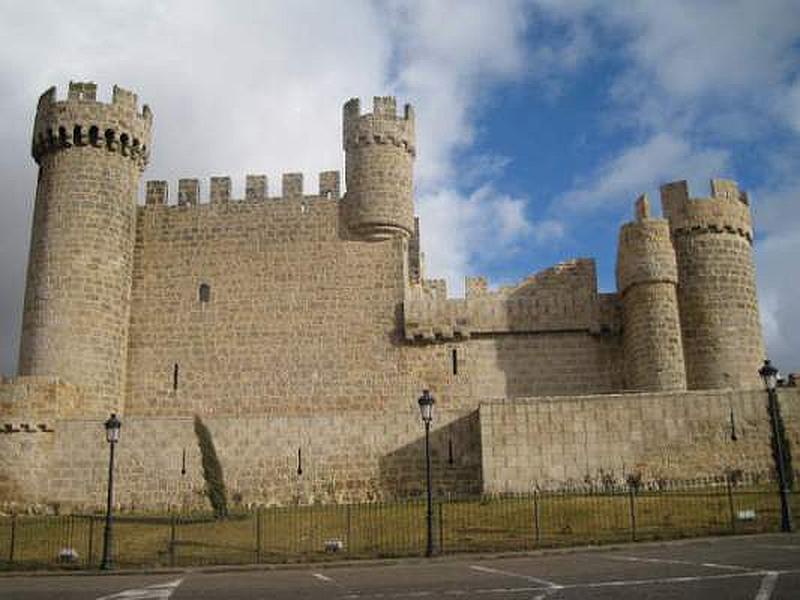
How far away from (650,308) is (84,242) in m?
18.3

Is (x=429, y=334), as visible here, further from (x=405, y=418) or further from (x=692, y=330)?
(x=692, y=330)

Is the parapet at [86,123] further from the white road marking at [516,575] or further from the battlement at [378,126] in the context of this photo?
the white road marking at [516,575]

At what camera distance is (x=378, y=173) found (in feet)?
93.9

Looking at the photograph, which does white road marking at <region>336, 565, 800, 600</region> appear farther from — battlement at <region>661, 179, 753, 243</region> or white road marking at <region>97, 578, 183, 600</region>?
battlement at <region>661, 179, 753, 243</region>

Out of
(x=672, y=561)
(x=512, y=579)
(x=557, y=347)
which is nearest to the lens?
(x=512, y=579)

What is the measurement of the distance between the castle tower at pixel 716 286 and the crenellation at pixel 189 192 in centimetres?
1640

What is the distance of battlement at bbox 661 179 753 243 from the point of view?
2795cm

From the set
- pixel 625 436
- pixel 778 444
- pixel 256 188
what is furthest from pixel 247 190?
pixel 778 444

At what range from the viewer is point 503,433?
22.7m

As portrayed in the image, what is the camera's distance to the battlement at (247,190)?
29.5 meters

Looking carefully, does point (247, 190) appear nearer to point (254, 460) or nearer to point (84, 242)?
point (84, 242)

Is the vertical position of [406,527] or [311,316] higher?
[311,316]

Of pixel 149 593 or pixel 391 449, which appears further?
pixel 391 449

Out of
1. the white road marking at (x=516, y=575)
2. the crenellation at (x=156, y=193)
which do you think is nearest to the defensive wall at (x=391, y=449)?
the crenellation at (x=156, y=193)
